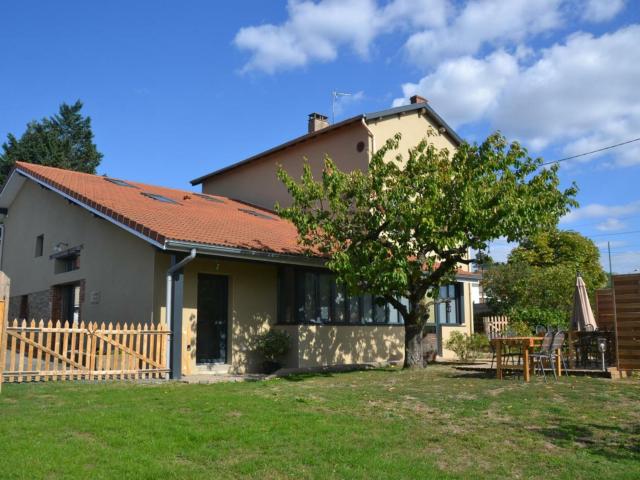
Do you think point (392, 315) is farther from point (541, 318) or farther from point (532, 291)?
point (532, 291)

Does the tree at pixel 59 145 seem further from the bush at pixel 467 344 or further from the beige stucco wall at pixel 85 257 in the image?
the bush at pixel 467 344

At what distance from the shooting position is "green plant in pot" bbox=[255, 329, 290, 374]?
1433cm

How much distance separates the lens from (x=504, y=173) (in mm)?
12836

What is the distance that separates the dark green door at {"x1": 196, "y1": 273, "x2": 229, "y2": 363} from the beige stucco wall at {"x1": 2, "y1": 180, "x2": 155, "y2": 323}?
1212mm

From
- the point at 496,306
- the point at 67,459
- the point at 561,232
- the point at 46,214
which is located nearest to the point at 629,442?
the point at 67,459

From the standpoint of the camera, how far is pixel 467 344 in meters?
18.0

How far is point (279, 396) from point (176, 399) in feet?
5.13

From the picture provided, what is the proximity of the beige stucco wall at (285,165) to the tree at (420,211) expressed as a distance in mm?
6765

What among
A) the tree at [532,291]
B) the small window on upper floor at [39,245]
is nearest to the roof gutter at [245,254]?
the small window on upper floor at [39,245]

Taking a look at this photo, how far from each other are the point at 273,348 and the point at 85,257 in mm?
5713

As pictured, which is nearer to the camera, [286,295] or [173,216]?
[173,216]

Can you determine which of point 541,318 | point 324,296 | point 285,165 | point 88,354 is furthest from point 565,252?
point 88,354

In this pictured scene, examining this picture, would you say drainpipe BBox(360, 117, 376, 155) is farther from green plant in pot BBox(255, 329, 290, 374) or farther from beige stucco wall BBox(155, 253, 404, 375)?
green plant in pot BBox(255, 329, 290, 374)

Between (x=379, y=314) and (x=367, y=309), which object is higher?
(x=367, y=309)
